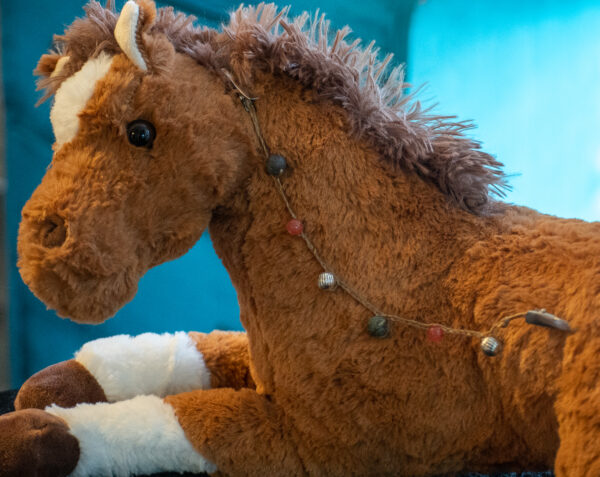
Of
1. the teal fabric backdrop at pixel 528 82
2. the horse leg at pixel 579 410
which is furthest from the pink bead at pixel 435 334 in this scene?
the teal fabric backdrop at pixel 528 82

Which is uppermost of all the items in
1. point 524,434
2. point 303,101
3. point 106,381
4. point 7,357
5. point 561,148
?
point 561,148

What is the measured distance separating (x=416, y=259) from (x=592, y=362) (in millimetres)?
180

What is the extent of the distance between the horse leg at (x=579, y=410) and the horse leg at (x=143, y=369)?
39 centimetres

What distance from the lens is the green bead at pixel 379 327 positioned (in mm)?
551

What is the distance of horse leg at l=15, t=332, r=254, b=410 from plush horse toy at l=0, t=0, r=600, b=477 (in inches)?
4.9

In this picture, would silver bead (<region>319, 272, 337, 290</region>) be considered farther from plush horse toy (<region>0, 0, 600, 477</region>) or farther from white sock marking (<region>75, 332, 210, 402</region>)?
white sock marking (<region>75, 332, 210, 402</region>)

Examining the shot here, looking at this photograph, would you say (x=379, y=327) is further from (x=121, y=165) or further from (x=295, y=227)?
(x=121, y=165)

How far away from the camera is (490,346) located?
511 millimetres

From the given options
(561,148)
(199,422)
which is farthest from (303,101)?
(561,148)

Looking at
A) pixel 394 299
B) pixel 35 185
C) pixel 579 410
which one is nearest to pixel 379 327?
pixel 394 299

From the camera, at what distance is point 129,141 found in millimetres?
556

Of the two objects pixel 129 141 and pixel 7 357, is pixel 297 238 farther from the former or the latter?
pixel 7 357

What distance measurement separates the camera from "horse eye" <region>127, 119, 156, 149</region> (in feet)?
1.82

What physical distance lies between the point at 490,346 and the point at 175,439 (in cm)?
31
